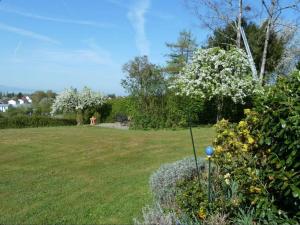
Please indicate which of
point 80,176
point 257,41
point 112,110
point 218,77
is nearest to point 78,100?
point 112,110

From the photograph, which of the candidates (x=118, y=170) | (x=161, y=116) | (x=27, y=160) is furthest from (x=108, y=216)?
(x=161, y=116)

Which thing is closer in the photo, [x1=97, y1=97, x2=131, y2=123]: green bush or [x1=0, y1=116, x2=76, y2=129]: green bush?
[x1=0, y1=116, x2=76, y2=129]: green bush

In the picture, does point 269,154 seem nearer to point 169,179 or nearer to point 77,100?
point 169,179

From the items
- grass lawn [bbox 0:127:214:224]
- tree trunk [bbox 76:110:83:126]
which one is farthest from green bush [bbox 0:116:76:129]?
grass lawn [bbox 0:127:214:224]

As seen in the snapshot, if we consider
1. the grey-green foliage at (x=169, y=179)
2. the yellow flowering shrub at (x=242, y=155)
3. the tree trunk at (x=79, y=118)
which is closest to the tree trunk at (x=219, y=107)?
the tree trunk at (x=79, y=118)

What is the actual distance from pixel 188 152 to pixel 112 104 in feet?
54.4

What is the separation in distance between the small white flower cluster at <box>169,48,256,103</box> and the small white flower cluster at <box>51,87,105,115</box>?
8460 mm

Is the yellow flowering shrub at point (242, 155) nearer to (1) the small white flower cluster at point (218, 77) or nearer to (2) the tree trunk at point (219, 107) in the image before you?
(1) the small white flower cluster at point (218, 77)

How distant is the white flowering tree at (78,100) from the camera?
2594 centimetres

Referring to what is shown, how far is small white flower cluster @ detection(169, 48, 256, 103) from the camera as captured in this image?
61.2ft

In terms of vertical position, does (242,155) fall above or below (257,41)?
below

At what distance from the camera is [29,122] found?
24.1 meters

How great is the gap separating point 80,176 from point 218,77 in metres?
12.3

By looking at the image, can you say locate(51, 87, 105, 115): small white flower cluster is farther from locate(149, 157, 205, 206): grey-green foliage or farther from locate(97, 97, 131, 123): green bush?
locate(149, 157, 205, 206): grey-green foliage
